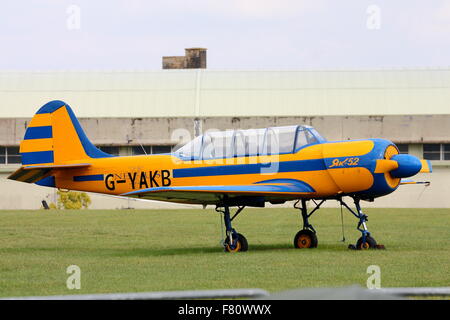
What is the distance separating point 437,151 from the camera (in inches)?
1750

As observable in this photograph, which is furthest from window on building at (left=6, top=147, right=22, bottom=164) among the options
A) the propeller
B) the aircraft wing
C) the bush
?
the propeller

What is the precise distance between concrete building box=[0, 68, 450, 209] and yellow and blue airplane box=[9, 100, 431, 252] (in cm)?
2462

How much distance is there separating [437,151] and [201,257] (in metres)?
30.7

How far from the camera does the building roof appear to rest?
46.8 m

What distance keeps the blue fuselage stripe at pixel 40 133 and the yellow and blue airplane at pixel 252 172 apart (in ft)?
2.52

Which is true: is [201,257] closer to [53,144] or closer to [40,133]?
[53,144]

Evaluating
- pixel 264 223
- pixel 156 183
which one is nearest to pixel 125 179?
pixel 156 183

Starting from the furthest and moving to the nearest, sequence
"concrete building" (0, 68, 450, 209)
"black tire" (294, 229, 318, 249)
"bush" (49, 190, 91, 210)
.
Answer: "concrete building" (0, 68, 450, 209), "bush" (49, 190, 91, 210), "black tire" (294, 229, 318, 249)

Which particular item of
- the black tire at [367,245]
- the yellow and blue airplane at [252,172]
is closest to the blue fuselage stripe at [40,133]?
the yellow and blue airplane at [252,172]

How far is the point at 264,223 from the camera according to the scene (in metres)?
26.8

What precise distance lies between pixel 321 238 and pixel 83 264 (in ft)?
24.3

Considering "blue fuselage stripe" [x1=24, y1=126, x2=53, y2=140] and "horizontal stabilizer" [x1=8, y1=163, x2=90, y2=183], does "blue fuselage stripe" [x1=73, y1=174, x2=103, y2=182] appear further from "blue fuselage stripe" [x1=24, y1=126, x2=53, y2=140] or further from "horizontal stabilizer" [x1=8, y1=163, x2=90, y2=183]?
"blue fuselage stripe" [x1=24, y1=126, x2=53, y2=140]
